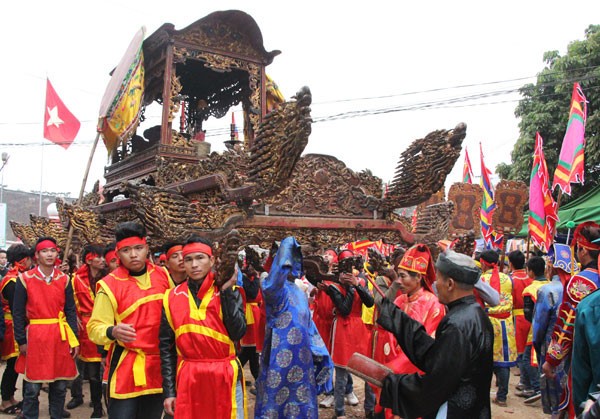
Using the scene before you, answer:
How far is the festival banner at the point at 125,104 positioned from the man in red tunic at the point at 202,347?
370 cm

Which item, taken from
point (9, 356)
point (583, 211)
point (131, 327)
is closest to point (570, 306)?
point (131, 327)

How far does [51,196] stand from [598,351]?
43389 millimetres

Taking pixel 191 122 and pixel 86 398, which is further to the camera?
pixel 191 122

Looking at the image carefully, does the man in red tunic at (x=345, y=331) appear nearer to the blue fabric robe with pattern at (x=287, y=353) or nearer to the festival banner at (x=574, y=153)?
the blue fabric robe with pattern at (x=287, y=353)

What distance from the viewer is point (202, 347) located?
335cm

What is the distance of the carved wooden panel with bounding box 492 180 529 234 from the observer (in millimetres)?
11445

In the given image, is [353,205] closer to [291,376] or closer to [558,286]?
[291,376]

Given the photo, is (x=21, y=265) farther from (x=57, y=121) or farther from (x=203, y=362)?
(x=203, y=362)

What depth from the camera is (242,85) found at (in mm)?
8516

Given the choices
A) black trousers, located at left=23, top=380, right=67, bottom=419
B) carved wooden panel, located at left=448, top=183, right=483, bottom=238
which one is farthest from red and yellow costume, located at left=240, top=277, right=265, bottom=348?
carved wooden panel, located at left=448, top=183, right=483, bottom=238

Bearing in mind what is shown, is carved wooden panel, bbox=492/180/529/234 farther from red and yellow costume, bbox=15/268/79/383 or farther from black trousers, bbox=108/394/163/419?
black trousers, bbox=108/394/163/419

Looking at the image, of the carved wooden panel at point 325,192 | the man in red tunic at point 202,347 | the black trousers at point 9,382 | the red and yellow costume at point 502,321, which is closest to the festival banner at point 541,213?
the red and yellow costume at point 502,321

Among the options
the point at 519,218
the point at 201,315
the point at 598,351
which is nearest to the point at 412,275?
the point at 598,351

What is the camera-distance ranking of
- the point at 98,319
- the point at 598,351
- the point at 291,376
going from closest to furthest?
the point at 598,351, the point at 98,319, the point at 291,376
